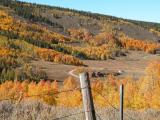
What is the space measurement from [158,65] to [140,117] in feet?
320

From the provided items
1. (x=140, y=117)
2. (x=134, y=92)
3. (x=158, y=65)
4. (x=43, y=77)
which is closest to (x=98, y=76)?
(x=43, y=77)

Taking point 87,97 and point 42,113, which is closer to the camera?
point 87,97

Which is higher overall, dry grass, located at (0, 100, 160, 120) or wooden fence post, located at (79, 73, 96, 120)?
wooden fence post, located at (79, 73, 96, 120)

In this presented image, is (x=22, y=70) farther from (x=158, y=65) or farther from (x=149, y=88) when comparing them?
(x=149, y=88)

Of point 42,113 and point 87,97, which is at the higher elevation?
point 87,97

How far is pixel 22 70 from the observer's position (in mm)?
195625

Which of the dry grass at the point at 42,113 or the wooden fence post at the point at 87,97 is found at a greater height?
the wooden fence post at the point at 87,97

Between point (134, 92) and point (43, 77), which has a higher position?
point (134, 92)

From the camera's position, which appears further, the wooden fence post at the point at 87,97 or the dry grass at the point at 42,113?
the dry grass at the point at 42,113

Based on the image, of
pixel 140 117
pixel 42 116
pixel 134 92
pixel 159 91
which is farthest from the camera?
pixel 134 92

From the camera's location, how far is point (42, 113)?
1980 centimetres

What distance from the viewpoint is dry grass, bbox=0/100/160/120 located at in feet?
62.8

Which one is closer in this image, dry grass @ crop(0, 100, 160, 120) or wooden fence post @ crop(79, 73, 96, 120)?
wooden fence post @ crop(79, 73, 96, 120)

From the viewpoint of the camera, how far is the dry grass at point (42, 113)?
19.2m
